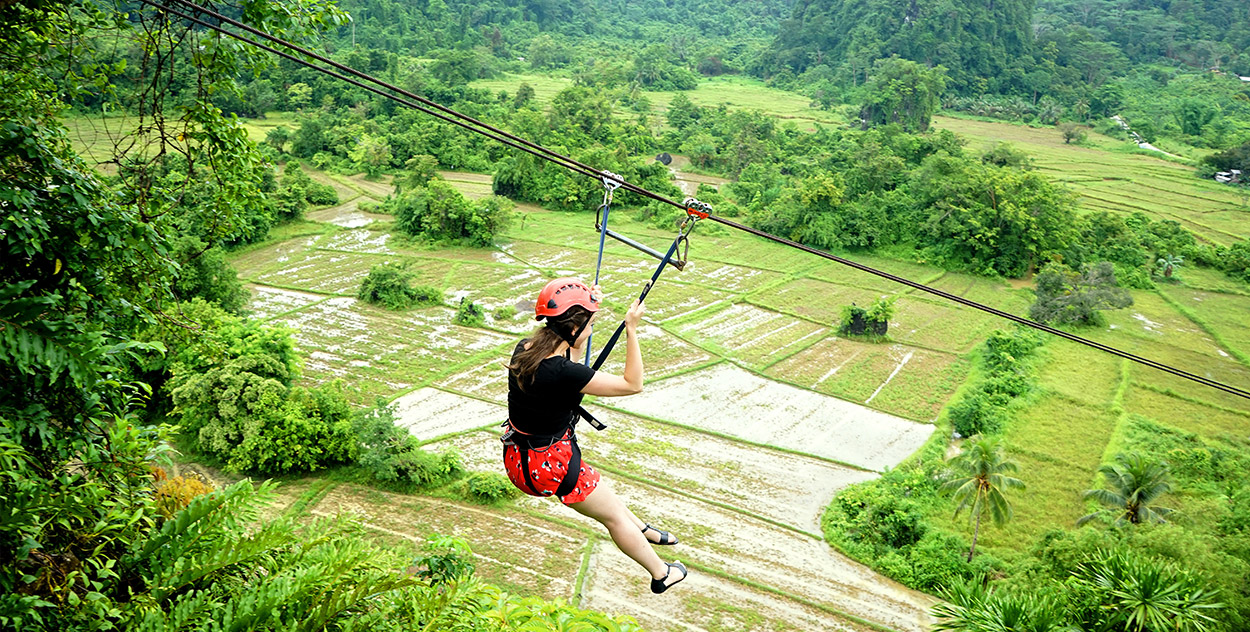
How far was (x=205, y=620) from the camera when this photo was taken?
3996 mm

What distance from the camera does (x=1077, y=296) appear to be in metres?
23.9

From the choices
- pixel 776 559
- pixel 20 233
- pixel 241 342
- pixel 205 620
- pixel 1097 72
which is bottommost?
pixel 776 559

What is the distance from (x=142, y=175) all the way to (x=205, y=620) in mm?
3680

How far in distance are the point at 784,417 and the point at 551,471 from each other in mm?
14345

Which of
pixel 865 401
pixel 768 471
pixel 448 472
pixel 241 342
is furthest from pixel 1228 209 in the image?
pixel 241 342

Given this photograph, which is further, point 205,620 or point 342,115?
point 342,115

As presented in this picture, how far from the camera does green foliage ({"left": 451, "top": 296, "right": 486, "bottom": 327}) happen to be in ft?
70.1

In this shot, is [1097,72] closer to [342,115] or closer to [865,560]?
[342,115]

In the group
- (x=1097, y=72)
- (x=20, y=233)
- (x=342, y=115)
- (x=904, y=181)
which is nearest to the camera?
(x=20, y=233)

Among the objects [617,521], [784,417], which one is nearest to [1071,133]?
[784,417]

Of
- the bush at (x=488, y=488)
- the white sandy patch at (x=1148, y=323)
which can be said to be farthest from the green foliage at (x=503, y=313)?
the white sandy patch at (x=1148, y=323)

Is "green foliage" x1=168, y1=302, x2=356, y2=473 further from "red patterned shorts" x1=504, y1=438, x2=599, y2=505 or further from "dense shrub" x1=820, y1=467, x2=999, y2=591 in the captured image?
"red patterned shorts" x1=504, y1=438, x2=599, y2=505

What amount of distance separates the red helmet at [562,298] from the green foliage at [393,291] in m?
19.2

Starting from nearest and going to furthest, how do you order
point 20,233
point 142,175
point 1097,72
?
point 20,233 → point 142,175 → point 1097,72
